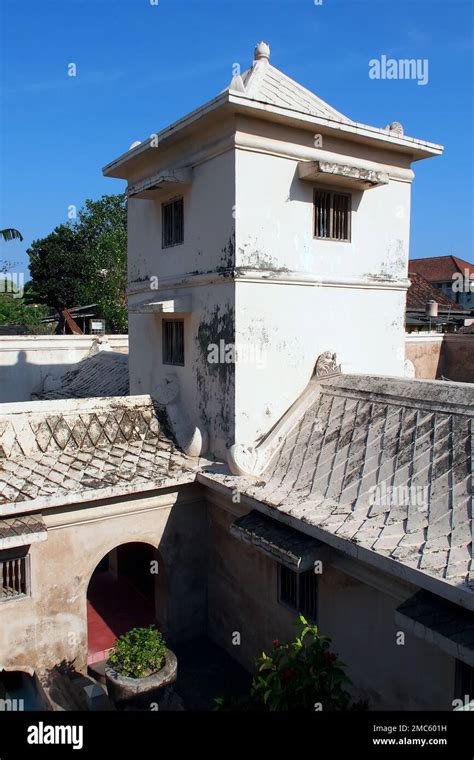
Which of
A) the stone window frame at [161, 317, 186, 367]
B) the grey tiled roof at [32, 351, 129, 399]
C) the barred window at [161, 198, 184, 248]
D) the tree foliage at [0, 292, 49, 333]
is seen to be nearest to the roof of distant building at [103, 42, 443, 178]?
the barred window at [161, 198, 184, 248]

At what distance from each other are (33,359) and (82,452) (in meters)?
11.3

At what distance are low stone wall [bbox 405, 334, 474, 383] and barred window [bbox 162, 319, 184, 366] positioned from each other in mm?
13820

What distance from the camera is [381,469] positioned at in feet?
24.7

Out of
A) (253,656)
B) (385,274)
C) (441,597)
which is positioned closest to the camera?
(441,597)

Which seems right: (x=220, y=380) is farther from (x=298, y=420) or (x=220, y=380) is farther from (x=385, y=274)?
(x=385, y=274)

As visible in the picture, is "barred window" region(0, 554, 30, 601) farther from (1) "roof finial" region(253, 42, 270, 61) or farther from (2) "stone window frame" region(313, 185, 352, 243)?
(1) "roof finial" region(253, 42, 270, 61)

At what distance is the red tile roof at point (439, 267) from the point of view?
165 feet

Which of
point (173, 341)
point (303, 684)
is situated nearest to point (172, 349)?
point (173, 341)

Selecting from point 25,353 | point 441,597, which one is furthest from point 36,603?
point 25,353

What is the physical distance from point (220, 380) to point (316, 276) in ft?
8.07

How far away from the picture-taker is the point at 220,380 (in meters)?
9.69

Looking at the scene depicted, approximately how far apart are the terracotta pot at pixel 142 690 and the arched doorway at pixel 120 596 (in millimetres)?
2256

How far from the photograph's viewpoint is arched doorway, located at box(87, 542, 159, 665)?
411 inches

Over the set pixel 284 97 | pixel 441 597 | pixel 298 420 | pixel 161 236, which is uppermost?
pixel 284 97
